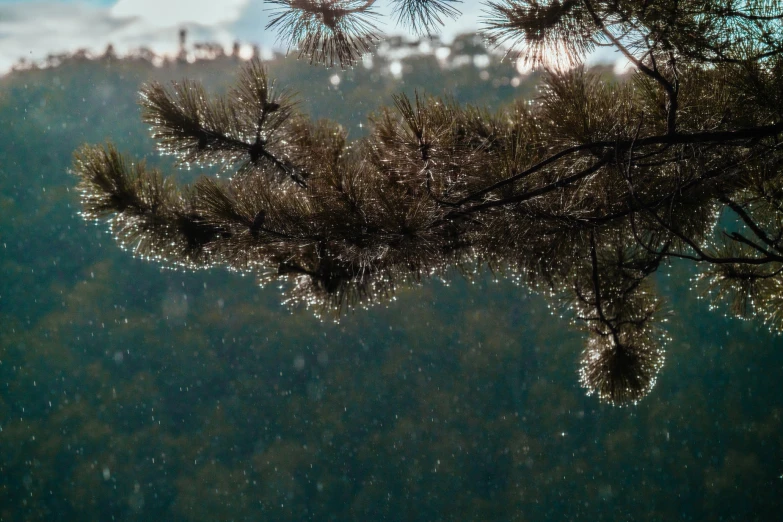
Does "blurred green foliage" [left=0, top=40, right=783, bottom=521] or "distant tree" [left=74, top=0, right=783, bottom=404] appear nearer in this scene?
"distant tree" [left=74, top=0, right=783, bottom=404]

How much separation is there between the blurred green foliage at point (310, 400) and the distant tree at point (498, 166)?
5262 millimetres

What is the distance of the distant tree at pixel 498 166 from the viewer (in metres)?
0.86

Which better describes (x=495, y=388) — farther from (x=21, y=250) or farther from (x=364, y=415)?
(x=21, y=250)

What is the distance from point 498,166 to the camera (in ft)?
3.21

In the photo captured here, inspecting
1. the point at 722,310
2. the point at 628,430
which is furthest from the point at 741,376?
the point at 628,430

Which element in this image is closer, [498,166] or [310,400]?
[498,166]

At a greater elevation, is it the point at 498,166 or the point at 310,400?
the point at 498,166

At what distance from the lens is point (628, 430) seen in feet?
21.0

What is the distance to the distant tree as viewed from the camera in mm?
856

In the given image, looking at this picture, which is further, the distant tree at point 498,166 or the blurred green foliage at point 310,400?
the blurred green foliage at point 310,400

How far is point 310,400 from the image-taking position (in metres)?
6.70

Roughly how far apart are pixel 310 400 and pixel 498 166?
6.02 meters

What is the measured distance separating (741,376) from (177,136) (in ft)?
21.2

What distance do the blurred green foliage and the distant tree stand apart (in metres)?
5.26
